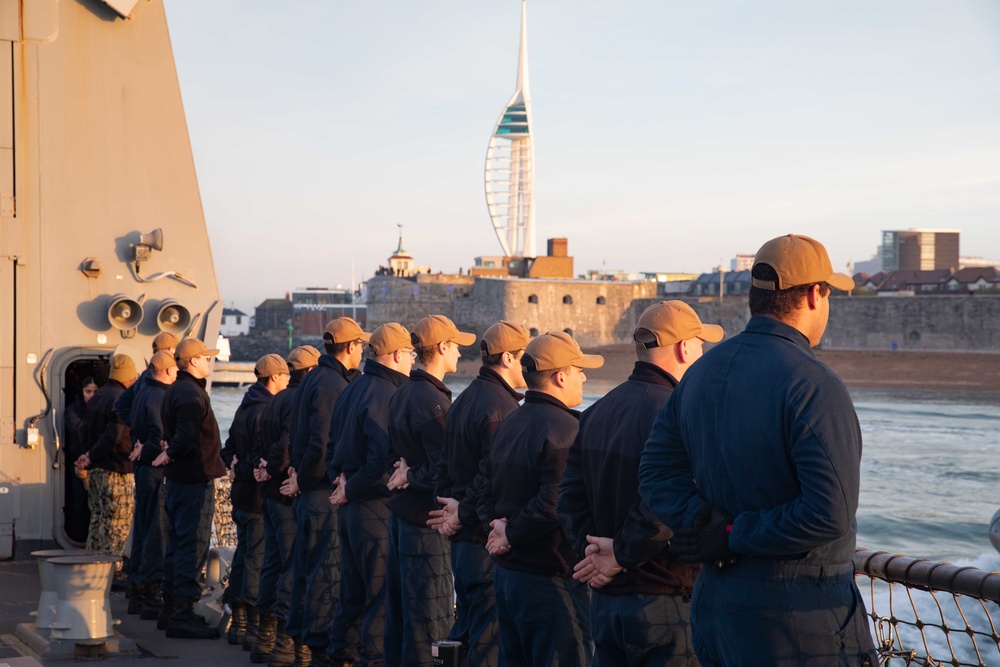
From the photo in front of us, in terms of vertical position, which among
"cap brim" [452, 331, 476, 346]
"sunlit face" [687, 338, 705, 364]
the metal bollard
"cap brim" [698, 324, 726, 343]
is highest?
"cap brim" [698, 324, 726, 343]

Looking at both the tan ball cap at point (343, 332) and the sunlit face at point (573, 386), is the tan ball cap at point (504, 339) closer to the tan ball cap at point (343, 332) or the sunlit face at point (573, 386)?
the sunlit face at point (573, 386)

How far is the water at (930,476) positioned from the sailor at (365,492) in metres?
12.4

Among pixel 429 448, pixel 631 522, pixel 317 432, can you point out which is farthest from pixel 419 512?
pixel 631 522

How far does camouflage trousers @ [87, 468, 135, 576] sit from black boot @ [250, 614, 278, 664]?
2.35 m

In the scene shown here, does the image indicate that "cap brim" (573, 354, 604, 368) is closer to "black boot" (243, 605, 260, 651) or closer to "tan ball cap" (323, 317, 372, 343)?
"tan ball cap" (323, 317, 372, 343)

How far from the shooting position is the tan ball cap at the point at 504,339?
13.4 feet

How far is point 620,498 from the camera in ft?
9.91

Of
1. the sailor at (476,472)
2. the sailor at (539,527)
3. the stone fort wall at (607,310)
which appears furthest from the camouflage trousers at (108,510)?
the stone fort wall at (607,310)

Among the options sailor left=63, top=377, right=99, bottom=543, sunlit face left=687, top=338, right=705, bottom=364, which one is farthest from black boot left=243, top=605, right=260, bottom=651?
sunlit face left=687, top=338, right=705, bottom=364

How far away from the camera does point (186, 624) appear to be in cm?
609

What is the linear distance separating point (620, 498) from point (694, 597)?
0.57 metres

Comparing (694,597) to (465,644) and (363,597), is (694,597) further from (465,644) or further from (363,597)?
(363,597)

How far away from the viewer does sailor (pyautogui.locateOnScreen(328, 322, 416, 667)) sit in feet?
15.8

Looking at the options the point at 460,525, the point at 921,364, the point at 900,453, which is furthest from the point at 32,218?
the point at 921,364
